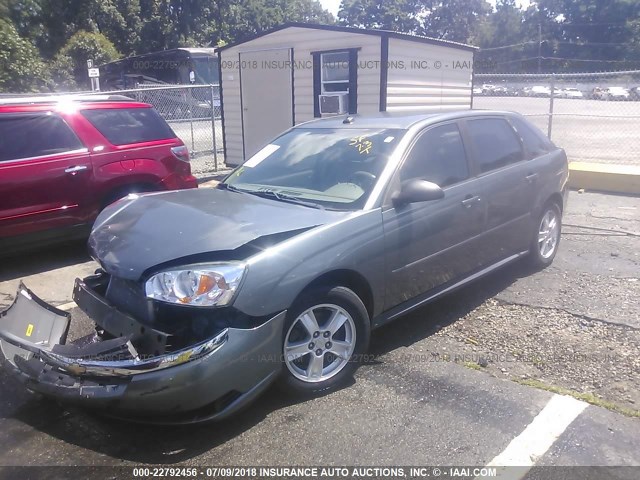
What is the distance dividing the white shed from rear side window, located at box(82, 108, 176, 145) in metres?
2.78

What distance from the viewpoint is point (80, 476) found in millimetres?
2699

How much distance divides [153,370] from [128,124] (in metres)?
4.38

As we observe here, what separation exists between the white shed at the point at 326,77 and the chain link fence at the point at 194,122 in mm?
564

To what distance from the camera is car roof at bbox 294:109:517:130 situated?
4.28m

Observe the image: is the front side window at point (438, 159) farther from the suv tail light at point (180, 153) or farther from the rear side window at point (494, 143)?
the suv tail light at point (180, 153)

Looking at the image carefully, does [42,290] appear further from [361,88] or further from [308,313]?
[361,88]

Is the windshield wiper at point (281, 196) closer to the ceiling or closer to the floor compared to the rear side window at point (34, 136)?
closer to the floor

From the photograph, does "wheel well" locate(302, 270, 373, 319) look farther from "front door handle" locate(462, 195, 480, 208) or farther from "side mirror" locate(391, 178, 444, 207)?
"front door handle" locate(462, 195, 480, 208)

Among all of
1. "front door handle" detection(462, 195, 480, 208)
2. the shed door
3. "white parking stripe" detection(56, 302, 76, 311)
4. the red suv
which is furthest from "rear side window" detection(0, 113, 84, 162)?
the shed door

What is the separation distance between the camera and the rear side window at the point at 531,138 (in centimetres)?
527

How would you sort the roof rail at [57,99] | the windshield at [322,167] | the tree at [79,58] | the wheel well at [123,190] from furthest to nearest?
1. the tree at [79,58]
2. the wheel well at [123,190]
3. the roof rail at [57,99]
4. the windshield at [322,167]

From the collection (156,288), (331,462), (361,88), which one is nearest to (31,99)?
(156,288)

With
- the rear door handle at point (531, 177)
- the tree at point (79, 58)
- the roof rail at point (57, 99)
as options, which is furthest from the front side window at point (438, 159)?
the tree at point (79, 58)

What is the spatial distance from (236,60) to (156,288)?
9.56 metres
